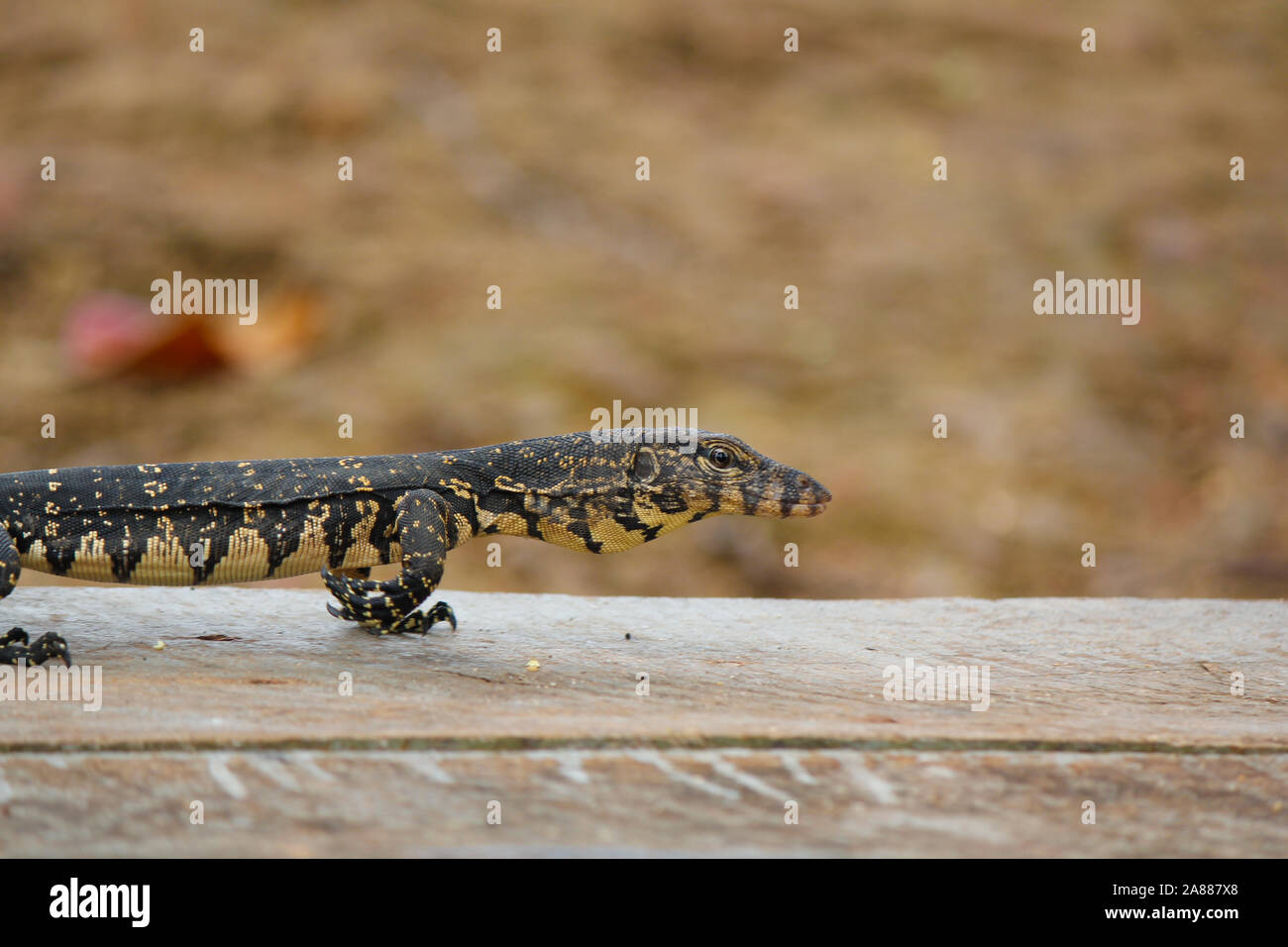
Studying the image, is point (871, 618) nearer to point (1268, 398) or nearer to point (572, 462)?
point (572, 462)

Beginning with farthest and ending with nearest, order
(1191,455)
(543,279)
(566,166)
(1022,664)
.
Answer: (566,166) → (543,279) → (1191,455) → (1022,664)

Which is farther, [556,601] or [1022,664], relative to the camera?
[556,601]

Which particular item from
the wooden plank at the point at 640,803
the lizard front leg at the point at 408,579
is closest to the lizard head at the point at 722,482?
the lizard front leg at the point at 408,579

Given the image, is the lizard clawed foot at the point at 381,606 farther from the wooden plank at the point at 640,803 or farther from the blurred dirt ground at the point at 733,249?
the blurred dirt ground at the point at 733,249

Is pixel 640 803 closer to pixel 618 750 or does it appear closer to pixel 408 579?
pixel 618 750

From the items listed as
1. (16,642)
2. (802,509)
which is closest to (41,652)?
(16,642)

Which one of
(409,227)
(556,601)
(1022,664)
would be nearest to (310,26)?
(409,227)
